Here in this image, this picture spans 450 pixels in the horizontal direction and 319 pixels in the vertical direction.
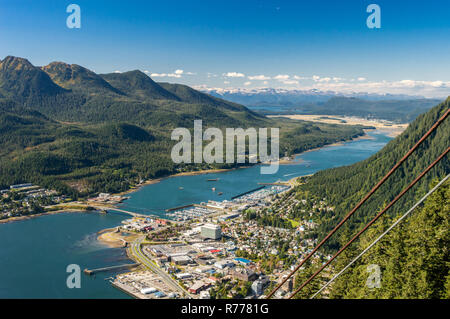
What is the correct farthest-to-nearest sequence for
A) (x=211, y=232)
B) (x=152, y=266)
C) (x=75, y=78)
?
(x=75, y=78), (x=211, y=232), (x=152, y=266)

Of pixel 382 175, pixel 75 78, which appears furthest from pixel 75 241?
pixel 75 78

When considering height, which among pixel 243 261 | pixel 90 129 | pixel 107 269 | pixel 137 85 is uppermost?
pixel 137 85

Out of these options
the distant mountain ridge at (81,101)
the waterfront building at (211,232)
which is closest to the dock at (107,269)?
the waterfront building at (211,232)

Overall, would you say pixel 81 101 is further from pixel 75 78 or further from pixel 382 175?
pixel 382 175

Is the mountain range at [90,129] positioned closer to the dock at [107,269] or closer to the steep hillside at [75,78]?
the steep hillside at [75,78]

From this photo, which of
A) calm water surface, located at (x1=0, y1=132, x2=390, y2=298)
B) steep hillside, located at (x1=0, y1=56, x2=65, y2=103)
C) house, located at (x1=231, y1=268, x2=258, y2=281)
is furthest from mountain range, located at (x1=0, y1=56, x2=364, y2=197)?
house, located at (x1=231, y1=268, x2=258, y2=281)

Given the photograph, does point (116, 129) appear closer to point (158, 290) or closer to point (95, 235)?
point (95, 235)

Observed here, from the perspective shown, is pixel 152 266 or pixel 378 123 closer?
pixel 152 266

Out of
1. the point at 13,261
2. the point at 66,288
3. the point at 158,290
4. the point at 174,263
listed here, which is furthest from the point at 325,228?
the point at 13,261
